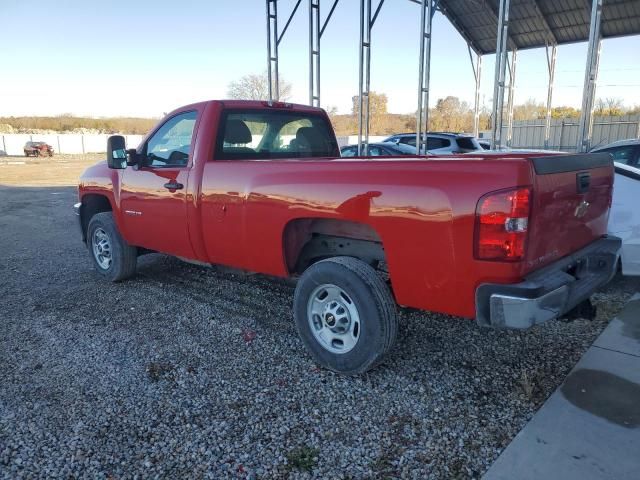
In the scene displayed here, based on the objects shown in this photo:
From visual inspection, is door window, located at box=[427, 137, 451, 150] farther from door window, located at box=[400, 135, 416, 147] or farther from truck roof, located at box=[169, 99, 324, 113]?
truck roof, located at box=[169, 99, 324, 113]

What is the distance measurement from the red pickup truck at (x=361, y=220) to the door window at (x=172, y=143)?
19 millimetres

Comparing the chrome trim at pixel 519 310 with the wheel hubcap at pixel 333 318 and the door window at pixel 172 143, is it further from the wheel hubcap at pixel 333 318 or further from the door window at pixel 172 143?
the door window at pixel 172 143

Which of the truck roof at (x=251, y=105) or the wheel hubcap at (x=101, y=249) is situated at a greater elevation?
the truck roof at (x=251, y=105)

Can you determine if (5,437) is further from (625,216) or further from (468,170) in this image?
(625,216)

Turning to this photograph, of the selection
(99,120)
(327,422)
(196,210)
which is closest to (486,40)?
(196,210)

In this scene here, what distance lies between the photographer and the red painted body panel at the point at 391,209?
104 inches

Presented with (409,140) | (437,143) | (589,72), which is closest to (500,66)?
(589,72)

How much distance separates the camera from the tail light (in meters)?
2.52

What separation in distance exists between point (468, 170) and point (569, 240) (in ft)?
3.43

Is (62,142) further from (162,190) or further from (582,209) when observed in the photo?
(582,209)

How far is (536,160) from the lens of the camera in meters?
2.64

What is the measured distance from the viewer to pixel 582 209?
3223 millimetres

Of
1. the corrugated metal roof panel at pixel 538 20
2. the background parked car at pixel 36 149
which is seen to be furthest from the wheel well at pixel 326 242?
the background parked car at pixel 36 149

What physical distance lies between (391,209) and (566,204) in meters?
1.07
